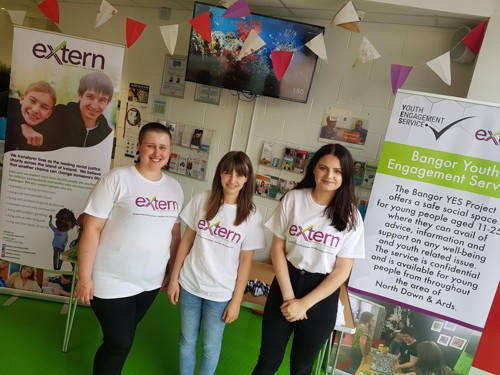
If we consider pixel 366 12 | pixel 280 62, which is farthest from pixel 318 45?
pixel 366 12

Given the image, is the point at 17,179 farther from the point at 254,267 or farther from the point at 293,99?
the point at 293,99

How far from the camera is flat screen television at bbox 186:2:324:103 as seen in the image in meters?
2.58

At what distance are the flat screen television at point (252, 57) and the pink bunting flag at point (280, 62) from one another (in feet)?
0.50

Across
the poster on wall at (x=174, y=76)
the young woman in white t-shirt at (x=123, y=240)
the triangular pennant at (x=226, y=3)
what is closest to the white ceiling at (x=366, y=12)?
the triangular pennant at (x=226, y=3)

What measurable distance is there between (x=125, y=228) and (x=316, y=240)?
0.80m

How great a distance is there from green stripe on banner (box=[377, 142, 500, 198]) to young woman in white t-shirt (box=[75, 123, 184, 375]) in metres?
1.33

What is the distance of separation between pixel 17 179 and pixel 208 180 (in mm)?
1549

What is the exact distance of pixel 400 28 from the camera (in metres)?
2.62

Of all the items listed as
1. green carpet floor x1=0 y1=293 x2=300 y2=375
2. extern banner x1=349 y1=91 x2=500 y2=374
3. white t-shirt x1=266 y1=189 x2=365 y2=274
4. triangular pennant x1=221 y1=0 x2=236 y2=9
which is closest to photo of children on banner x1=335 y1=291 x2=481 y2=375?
extern banner x1=349 y1=91 x2=500 y2=374

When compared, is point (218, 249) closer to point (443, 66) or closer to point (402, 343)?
point (402, 343)

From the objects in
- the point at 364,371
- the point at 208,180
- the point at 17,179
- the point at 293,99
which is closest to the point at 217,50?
the point at 293,99

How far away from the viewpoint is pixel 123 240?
1435 mm

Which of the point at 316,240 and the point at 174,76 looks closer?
the point at 316,240

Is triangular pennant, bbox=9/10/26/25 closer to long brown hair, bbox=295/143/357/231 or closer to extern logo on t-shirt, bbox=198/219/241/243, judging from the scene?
extern logo on t-shirt, bbox=198/219/241/243
